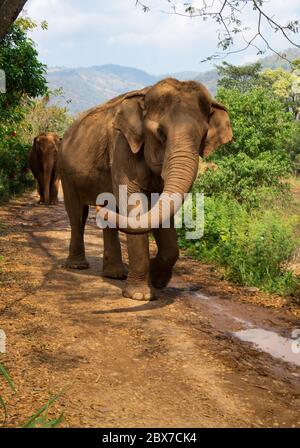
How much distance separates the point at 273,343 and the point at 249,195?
7.14 m

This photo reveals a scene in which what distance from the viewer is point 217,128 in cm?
654

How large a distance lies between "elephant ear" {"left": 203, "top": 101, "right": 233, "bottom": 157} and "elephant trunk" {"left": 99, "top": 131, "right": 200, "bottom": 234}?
550mm

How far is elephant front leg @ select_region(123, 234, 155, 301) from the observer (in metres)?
6.77

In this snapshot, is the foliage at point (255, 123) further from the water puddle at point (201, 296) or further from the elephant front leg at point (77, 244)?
the water puddle at point (201, 296)

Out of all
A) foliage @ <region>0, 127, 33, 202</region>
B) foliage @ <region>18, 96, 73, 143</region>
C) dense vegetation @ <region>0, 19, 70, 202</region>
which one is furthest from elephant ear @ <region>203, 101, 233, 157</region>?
foliage @ <region>18, 96, 73, 143</region>

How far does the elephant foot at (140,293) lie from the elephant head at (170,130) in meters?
1.45

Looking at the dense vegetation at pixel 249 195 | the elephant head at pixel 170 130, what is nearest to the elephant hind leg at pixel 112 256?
the elephant head at pixel 170 130

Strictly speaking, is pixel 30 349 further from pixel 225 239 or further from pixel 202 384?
pixel 225 239

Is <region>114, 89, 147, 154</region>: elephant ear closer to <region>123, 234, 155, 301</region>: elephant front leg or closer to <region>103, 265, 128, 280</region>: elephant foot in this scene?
<region>123, 234, 155, 301</region>: elephant front leg

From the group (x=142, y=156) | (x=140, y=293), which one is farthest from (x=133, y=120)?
(x=140, y=293)

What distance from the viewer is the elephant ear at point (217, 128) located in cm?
650

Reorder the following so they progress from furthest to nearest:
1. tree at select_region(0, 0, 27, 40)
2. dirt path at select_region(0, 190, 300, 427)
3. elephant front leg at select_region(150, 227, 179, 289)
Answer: elephant front leg at select_region(150, 227, 179, 289)
tree at select_region(0, 0, 27, 40)
dirt path at select_region(0, 190, 300, 427)

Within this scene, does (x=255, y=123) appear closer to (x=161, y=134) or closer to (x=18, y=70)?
(x=18, y=70)

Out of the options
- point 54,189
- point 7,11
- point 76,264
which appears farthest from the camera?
point 54,189
